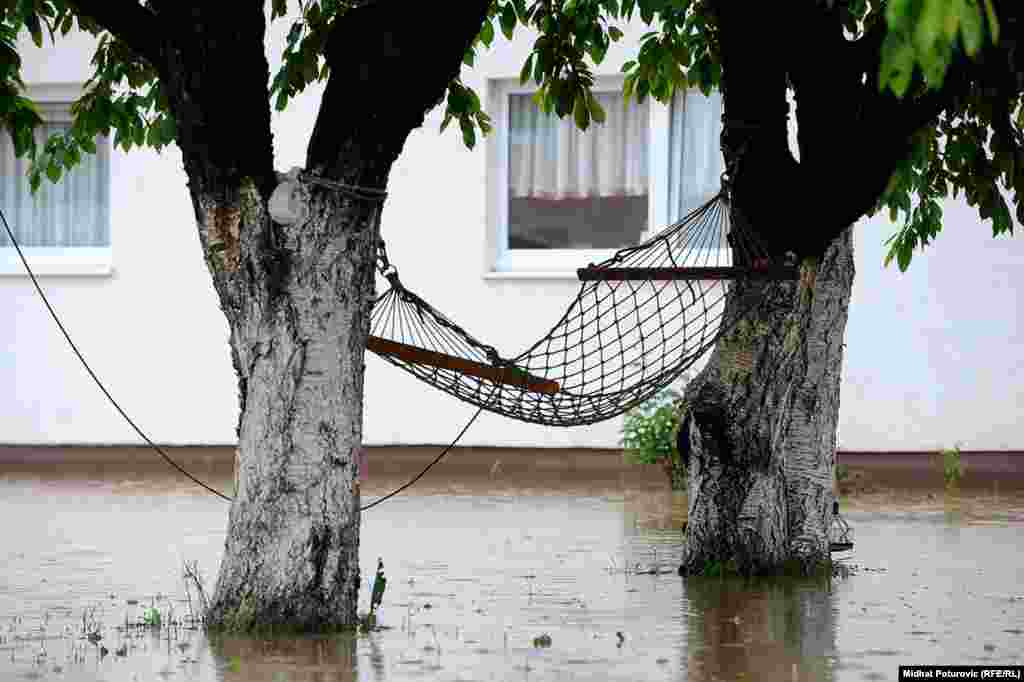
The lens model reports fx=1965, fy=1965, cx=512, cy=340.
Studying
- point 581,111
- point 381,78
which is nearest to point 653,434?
point 581,111

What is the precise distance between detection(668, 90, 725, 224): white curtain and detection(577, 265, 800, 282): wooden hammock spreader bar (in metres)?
9.01

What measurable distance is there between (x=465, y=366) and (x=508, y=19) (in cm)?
269

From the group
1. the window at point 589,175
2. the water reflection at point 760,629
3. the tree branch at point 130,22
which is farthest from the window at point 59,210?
the tree branch at point 130,22

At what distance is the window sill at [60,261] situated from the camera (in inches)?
762

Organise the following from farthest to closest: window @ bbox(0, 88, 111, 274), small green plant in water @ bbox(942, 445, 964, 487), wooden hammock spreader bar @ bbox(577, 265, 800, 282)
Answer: window @ bbox(0, 88, 111, 274)
small green plant in water @ bbox(942, 445, 964, 487)
wooden hammock spreader bar @ bbox(577, 265, 800, 282)

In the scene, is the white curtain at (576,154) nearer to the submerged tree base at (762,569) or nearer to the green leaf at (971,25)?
the submerged tree base at (762,569)

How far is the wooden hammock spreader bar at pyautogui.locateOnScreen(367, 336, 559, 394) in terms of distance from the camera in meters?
9.06

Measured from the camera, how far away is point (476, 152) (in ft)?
60.7

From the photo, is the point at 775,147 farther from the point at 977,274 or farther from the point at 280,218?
the point at 977,274

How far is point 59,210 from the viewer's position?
19.9 metres

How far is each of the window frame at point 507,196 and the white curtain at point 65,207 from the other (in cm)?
402

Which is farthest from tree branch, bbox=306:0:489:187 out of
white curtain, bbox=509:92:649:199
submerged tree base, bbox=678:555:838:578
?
white curtain, bbox=509:92:649:199

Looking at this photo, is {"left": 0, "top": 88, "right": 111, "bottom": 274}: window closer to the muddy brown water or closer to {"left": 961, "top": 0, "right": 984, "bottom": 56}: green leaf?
the muddy brown water

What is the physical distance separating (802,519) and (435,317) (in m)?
2.68
